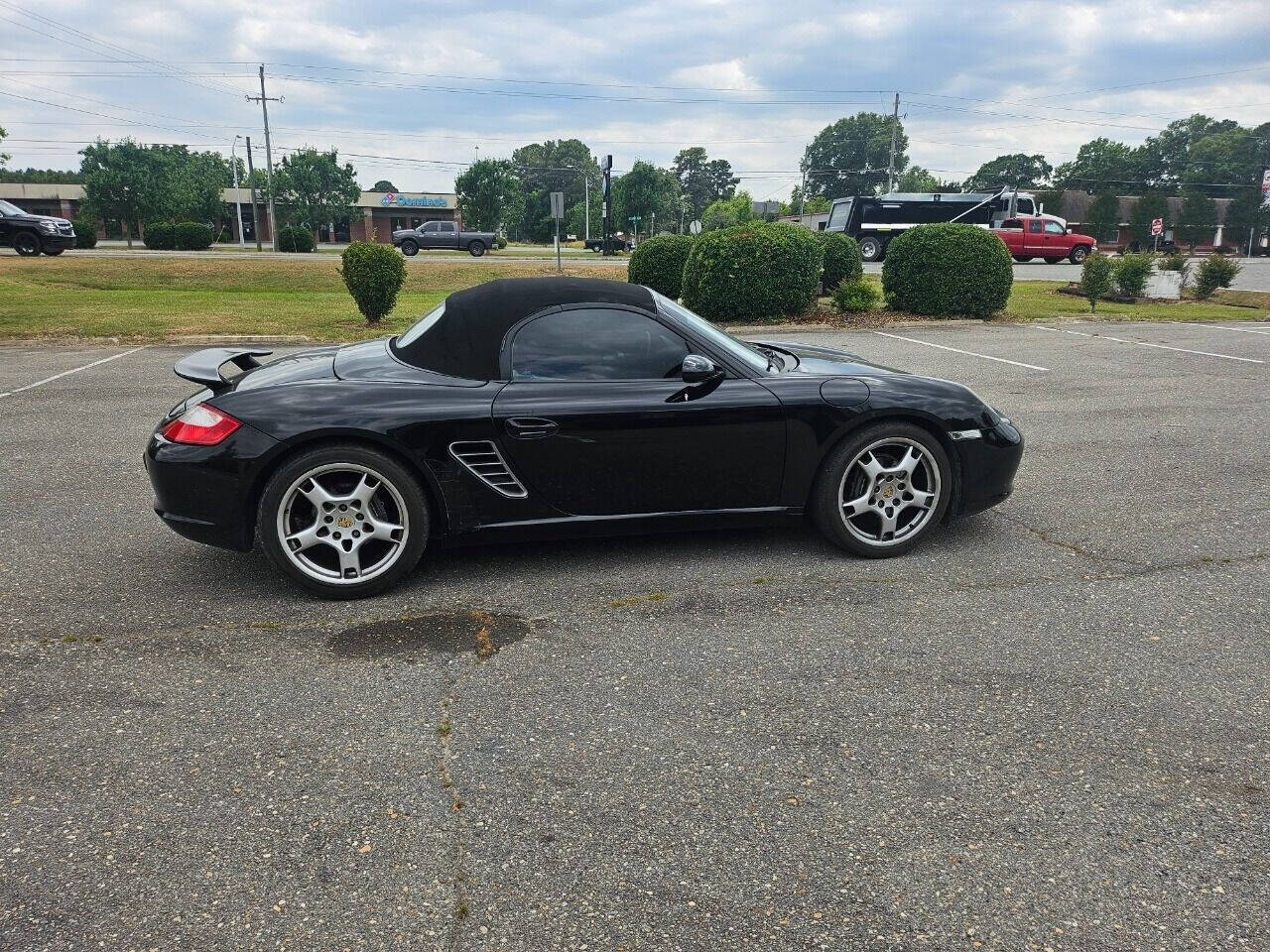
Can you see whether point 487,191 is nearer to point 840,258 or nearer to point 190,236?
point 190,236

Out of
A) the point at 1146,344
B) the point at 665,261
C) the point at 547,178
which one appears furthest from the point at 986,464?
the point at 547,178

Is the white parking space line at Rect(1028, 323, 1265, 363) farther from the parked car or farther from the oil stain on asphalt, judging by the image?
the parked car

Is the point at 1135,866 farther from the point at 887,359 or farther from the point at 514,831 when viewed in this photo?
the point at 887,359

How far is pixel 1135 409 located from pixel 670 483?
601 cm

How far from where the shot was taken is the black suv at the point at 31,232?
99.8ft

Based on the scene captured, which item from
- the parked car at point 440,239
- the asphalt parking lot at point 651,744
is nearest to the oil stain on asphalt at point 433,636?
the asphalt parking lot at point 651,744

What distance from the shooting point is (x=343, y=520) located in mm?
3914

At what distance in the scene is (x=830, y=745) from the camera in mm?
2846

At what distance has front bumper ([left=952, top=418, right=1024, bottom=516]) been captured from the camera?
4480mm

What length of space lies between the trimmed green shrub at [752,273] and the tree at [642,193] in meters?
76.5

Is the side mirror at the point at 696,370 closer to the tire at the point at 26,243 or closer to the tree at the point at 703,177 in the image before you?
the tire at the point at 26,243

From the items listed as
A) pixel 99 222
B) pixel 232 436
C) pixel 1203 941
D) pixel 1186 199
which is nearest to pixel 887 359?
pixel 232 436

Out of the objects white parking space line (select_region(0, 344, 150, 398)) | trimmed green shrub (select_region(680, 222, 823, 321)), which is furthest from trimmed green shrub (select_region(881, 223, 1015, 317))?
white parking space line (select_region(0, 344, 150, 398))

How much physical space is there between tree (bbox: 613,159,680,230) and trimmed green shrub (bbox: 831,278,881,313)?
76.0m
